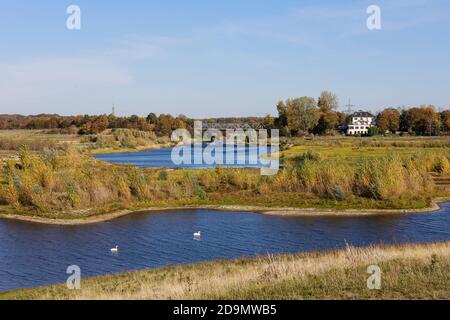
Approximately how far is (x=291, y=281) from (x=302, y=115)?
133071 mm

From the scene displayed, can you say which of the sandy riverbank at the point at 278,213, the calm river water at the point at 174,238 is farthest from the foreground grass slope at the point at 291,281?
the sandy riverbank at the point at 278,213

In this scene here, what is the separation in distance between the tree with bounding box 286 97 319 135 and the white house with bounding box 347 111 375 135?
1487 centimetres

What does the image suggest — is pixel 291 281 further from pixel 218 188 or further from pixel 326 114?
pixel 326 114

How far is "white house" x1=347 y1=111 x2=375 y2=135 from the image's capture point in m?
156

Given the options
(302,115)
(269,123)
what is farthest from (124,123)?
(302,115)

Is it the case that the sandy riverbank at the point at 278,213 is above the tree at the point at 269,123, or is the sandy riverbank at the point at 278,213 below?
below

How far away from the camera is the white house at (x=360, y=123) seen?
15638cm

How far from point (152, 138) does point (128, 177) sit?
105m

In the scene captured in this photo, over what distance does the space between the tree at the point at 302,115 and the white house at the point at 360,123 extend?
14.9 m

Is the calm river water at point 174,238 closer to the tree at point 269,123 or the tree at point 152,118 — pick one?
the tree at point 269,123

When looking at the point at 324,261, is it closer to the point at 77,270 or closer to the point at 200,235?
the point at 77,270

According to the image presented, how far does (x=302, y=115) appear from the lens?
5743 inches

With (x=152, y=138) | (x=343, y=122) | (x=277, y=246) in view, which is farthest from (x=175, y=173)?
(x=343, y=122)

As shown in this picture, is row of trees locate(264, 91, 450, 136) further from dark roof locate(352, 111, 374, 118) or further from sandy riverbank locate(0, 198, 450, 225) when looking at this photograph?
sandy riverbank locate(0, 198, 450, 225)
